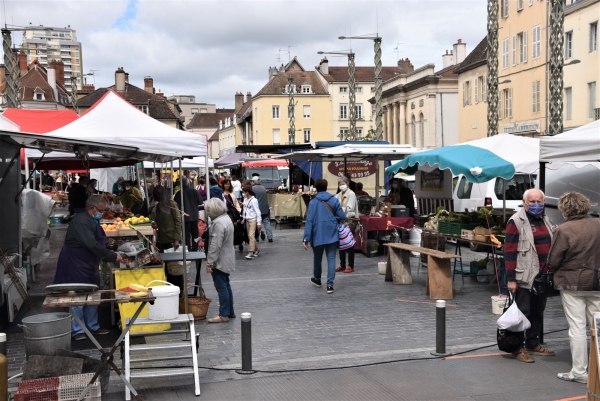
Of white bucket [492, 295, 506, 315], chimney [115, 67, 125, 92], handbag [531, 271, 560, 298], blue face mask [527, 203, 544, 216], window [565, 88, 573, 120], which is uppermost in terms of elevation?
chimney [115, 67, 125, 92]

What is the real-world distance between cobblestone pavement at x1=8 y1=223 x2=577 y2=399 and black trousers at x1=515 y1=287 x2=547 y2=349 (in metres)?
0.46

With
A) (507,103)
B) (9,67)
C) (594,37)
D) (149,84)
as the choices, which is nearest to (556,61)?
(9,67)

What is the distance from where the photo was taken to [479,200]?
55.3ft

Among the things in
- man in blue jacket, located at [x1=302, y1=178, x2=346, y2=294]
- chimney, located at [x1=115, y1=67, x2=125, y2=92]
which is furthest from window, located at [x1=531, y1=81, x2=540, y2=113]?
chimney, located at [x1=115, y1=67, x2=125, y2=92]

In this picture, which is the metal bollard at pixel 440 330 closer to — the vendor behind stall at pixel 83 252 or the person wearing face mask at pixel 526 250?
the person wearing face mask at pixel 526 250

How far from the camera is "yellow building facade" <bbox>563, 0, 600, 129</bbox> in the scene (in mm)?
33406

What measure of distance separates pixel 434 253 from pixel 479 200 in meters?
6.88

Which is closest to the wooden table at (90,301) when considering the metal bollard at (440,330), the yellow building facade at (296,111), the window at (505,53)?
the metal bollard at (440,330)

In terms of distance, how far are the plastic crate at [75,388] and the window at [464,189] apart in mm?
13298

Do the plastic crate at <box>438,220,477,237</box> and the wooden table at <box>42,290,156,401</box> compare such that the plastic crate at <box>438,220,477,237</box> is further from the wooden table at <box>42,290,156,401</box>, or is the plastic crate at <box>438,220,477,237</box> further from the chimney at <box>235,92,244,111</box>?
the chimney at <box>235,92,244,111</box>

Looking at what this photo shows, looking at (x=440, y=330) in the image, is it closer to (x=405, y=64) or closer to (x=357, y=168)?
(x=357, y=168)

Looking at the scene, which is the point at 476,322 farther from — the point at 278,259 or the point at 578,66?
the point at 578,66

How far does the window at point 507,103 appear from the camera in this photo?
43.2 m

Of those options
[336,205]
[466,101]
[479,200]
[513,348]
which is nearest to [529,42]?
[466,101]
